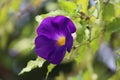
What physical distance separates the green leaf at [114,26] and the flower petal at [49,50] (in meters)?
0.14

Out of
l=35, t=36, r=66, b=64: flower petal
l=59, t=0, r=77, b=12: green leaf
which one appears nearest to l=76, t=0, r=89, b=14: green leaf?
l=59, t=0, r=77, b=12: green leaf

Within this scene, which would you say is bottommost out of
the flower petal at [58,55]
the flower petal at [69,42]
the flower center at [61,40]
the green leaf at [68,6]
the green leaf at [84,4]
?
the flower petal at [58,55]

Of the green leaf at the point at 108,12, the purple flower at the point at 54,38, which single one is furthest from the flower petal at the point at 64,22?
the green leaf at the point at 108,12

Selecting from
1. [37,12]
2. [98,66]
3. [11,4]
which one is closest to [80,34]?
[11,4]

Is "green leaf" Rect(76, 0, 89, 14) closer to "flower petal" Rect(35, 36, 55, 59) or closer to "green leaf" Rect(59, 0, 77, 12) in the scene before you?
"green leaf" Rect(59, 0, 77, 12)

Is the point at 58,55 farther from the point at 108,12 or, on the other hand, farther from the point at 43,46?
the point at 108,12

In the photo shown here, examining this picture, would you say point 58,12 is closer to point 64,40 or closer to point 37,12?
point 64,40

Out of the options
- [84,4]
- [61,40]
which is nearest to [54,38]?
[61,40]

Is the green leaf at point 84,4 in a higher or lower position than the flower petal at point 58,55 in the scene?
higher

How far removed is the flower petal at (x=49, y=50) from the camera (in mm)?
833

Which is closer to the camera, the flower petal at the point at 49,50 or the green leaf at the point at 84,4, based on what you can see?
the flower petal at the point at 49,50

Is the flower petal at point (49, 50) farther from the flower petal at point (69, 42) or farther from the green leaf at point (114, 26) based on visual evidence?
the green leaf at point (114, 26)

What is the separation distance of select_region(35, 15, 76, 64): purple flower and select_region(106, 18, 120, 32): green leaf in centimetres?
11

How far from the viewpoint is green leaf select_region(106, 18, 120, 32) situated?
91 centimetres
